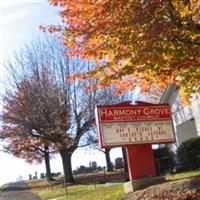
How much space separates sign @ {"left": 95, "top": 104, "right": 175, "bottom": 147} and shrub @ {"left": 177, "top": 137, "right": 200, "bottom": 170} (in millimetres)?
5614

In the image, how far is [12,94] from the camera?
120 feet

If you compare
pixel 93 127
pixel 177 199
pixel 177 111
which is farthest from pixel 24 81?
pixel 177 199

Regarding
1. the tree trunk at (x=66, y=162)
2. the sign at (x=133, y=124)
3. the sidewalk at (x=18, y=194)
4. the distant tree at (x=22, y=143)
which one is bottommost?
the sidewalk at (x=18, y=194)

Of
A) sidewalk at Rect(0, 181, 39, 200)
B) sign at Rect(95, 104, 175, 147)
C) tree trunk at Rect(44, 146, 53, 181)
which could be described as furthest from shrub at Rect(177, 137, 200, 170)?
tree trunk at Rect(44, 146, 53, 181)

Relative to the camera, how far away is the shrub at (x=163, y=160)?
89.6 ft

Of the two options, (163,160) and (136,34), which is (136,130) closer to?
(136,34)

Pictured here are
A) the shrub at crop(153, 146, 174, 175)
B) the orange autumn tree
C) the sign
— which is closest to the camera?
the orange autumn tree

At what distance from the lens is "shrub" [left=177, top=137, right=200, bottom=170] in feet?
76.7

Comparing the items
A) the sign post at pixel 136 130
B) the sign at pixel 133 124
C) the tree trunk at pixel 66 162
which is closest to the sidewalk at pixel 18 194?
the tree trunk at pixel 66 162

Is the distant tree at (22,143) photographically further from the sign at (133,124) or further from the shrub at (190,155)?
the sign at (133,124)

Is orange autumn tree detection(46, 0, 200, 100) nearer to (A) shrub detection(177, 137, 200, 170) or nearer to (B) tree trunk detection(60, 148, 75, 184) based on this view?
(A) shrub detection(177, 137, 200, 170)

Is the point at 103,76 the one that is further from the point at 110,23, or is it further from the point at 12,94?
the point at 12,94

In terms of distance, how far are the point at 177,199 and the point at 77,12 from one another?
237 inches

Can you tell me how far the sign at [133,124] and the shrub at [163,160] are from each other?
918cm
